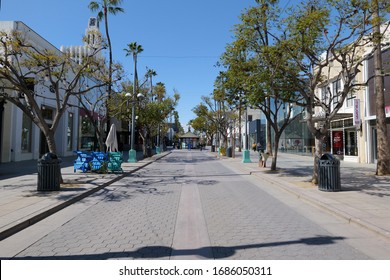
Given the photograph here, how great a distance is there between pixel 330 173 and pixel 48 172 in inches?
353

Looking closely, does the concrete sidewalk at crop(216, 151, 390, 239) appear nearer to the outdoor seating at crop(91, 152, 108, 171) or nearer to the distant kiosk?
the outdoor seating at crop(91, 152, 108, 171)

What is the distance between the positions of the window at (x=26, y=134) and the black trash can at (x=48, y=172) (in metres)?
15.7

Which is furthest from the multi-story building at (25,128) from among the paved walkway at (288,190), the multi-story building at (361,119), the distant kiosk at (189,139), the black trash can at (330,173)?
the distant kiosk at (189,139)

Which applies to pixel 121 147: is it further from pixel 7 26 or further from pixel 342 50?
pixel 342 50

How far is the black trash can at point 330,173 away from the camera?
10.1m

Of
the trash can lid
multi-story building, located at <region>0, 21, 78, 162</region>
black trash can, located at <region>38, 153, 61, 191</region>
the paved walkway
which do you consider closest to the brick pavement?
the paved walkway

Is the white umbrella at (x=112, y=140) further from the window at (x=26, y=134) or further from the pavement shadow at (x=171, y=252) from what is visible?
the pavement shadow at (x=171, y=252)

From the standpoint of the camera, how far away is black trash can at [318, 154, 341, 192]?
33.1 ft

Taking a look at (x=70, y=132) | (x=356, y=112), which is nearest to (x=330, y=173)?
(x=356, y=112)

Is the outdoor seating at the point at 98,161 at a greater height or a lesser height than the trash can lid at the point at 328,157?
lesser

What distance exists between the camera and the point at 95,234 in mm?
5922

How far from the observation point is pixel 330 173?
33.4 ft

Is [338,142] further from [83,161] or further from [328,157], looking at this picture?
[83,161]

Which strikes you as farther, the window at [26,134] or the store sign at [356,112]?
the window at [26,134]
